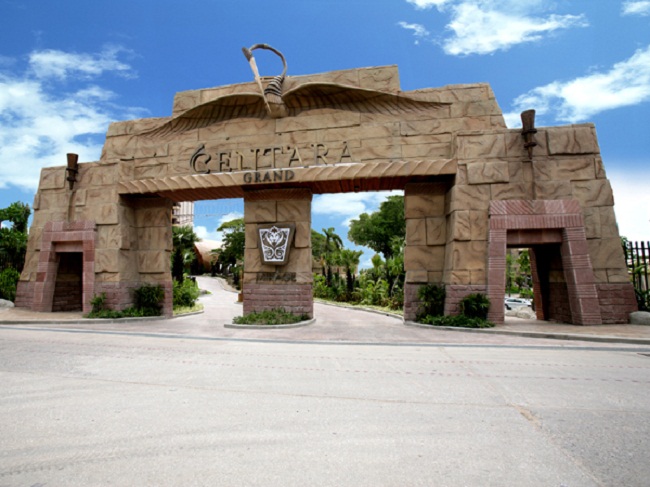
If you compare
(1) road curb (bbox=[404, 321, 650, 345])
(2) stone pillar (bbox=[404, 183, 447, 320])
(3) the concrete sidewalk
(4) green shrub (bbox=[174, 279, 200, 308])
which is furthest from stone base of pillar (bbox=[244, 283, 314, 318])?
(4) green shrub (bbox=[174, 279, 200, 308])

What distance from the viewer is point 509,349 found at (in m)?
7.26

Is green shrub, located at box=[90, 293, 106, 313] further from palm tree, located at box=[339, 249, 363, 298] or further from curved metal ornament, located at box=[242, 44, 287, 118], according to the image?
palm tree, located at box=[339, 249, 363, 298]

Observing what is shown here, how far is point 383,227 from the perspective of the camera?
41781 millimetres

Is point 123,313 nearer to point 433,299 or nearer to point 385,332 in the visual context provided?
point 385,332

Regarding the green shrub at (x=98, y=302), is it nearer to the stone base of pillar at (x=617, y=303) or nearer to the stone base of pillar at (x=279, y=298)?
the stone base of pillar at (x=279, y=298)

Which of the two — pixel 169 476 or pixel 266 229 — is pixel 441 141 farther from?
pixel 169 476

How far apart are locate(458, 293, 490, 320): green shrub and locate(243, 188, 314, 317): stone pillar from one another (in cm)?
462

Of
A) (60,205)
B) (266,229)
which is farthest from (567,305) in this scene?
(60,205)

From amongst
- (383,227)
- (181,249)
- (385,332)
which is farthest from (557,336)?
(383,227)

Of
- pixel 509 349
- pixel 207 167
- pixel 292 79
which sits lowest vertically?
pixel 509 349

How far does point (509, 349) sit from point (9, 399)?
7.64m

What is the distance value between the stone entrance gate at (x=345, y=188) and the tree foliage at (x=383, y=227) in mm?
28376

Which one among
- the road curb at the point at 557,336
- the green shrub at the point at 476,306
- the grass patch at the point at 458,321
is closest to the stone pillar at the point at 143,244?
the grass patch at the point at 458,321

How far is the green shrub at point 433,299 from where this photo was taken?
1092 cm
